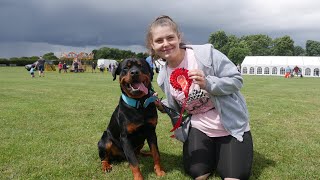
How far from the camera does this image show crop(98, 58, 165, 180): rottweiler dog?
3.81m

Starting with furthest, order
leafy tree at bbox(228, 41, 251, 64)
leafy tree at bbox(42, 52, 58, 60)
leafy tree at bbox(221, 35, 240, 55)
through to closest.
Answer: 1. leafy tree at bbox(42, 52, 58, 60)
2. leafy tree at bbox(221, 35, 240, 55)
3. leafy tree at bbox(228, 41, 251, 64)

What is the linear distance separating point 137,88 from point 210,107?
920mm

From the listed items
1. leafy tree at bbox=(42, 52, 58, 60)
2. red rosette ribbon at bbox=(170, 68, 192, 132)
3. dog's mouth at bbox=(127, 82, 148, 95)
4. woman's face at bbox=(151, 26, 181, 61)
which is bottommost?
dog's mouth at bbox=(127, 82, 148, 95)

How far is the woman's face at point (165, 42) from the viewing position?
146 inches

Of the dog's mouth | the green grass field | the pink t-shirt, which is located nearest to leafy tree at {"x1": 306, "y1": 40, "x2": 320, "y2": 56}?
the green grass field

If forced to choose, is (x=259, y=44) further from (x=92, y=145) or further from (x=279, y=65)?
(x=92, y=145)

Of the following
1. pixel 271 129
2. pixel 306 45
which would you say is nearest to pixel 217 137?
pixel 271 129

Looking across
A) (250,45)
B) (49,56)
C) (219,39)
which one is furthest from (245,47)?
(49,56)

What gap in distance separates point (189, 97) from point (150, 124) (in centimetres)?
56

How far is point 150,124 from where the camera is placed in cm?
395

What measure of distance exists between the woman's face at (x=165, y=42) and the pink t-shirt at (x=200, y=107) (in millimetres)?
220

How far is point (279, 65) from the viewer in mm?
58531

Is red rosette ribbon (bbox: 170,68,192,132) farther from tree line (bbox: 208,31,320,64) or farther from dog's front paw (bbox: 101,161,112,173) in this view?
tree line (bbox: 208,31,320,64)

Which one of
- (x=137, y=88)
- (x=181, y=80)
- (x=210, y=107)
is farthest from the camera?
(x=210, y=107)
